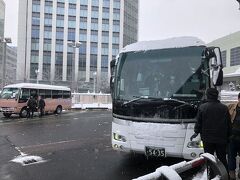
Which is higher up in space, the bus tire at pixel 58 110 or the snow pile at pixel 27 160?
the bus tire at pixel 58 110

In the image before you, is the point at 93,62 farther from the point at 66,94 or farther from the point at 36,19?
the point at 66,94

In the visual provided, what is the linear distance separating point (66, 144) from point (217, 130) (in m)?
7.10

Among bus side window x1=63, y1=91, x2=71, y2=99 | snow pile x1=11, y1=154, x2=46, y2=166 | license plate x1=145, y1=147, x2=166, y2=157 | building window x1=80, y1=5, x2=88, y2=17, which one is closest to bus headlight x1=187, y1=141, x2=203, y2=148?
license plate x1=145, y1=147, x2=166, y2=157

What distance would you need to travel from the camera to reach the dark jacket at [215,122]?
6258 millimetres

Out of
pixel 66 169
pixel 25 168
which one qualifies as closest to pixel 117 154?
pixel 66 169

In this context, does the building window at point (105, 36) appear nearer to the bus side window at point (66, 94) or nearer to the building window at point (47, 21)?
the building window at point (47, 21)

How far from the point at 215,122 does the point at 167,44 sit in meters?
2.69

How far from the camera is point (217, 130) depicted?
6262 millimetres

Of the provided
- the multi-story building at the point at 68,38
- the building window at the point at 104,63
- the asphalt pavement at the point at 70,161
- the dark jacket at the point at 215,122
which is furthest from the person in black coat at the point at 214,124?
the building window at the point at 104,63

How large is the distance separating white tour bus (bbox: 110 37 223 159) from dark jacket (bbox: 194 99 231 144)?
3.22ft

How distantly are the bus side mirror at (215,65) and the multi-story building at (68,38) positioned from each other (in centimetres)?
7947

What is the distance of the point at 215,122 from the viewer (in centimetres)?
626

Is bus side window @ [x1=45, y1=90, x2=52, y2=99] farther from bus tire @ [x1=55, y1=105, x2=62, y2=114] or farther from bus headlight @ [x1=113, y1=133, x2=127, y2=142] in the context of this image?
bus headlight @ [x1=113, y1=133, x2=127, y2=142]

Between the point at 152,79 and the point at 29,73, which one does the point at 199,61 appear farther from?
the point at 29,73
